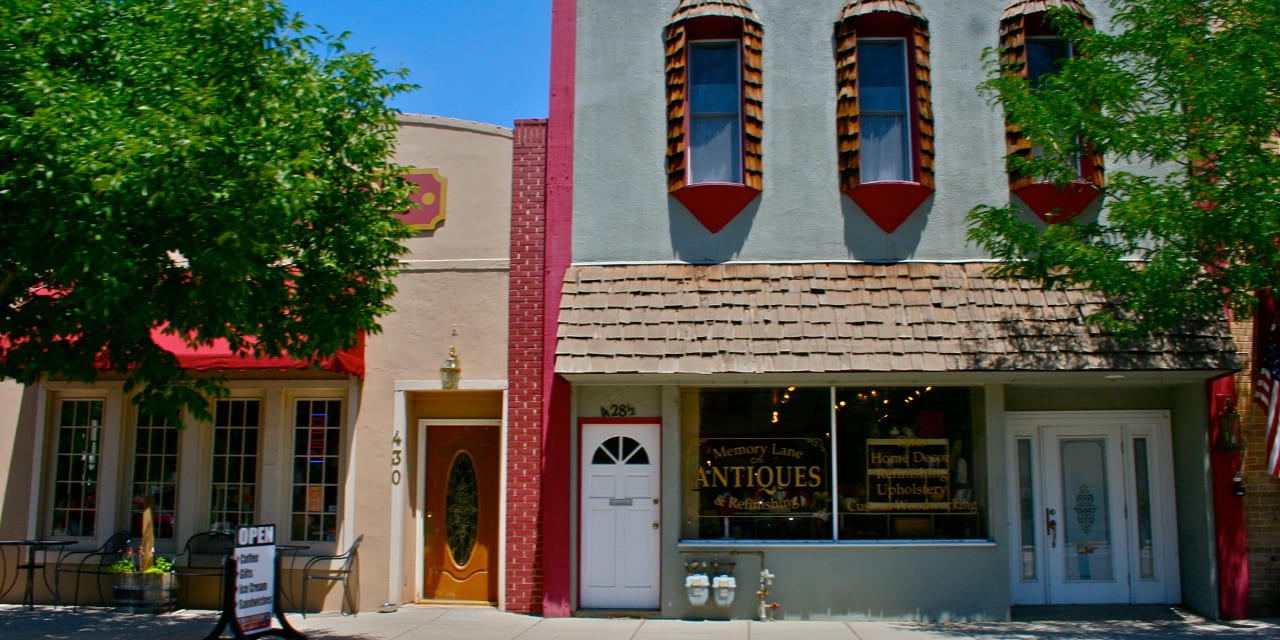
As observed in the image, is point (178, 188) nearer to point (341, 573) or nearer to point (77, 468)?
point (341, 573)


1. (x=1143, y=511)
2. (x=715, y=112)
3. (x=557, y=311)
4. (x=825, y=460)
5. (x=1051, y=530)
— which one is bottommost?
(x=1051, y=530)

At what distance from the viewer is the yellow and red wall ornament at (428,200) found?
42.9ft

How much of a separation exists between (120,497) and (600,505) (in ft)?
19.6

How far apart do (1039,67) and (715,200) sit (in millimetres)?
4191

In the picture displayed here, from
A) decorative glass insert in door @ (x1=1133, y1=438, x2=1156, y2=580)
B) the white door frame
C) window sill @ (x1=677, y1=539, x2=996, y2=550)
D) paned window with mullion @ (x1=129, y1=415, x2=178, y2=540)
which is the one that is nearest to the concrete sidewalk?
decorative glass insert in door @ (x1=1133, y1=438, x2=1156, y2=580)

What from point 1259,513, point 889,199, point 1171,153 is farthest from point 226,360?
point 1259,513

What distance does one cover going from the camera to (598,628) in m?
11.4

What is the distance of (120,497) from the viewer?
523 inches

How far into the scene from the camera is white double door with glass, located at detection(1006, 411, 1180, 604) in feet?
40.6

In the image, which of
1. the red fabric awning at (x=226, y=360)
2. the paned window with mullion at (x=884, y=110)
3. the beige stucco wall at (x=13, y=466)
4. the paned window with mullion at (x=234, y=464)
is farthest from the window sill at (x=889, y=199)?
the beige stucco wall at (x=13, y=466)

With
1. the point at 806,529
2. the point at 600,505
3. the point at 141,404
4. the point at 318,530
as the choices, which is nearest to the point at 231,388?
the point at 318,530

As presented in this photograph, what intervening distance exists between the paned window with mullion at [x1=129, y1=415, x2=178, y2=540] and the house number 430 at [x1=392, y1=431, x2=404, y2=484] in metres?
2.81

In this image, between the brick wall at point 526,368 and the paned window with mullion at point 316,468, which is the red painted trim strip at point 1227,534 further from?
the paned window with mullion at point 316,468

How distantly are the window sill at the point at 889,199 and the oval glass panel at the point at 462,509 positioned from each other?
5536mm
